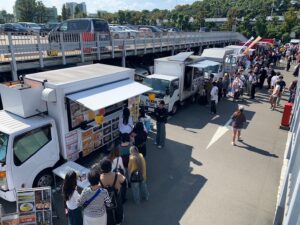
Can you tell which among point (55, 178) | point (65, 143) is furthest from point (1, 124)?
point (55, 178)

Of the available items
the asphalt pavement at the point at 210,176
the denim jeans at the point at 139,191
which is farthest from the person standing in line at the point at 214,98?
the denim jeans at the point at 139,191

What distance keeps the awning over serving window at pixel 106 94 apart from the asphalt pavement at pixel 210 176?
2275 mm

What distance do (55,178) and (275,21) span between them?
72203mm

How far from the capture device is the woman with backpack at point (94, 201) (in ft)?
13.0

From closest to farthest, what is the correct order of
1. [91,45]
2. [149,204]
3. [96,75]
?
[149,204] → [96,75] → [91,45]

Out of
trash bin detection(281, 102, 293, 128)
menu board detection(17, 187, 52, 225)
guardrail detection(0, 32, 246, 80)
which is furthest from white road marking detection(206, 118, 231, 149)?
guardrail detection(0, 32, 246, 80)

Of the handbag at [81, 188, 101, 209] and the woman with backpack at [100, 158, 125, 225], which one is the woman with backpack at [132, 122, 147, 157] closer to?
the woman with backpack at [100, 158, 125, 225]

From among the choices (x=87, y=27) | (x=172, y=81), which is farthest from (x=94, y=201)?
(x=87, y=27)

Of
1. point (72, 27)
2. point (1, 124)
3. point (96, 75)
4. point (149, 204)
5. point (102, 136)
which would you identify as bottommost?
point (149, 204)

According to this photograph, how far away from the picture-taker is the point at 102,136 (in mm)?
7672

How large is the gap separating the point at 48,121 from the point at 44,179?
1444 mm

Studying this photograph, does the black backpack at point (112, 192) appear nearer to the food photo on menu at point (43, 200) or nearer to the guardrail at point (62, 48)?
the food photo on menu at point (43, 200)

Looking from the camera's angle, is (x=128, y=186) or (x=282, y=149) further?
(x=282, y=149)

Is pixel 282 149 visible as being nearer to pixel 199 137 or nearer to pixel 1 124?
pixel 199 137
